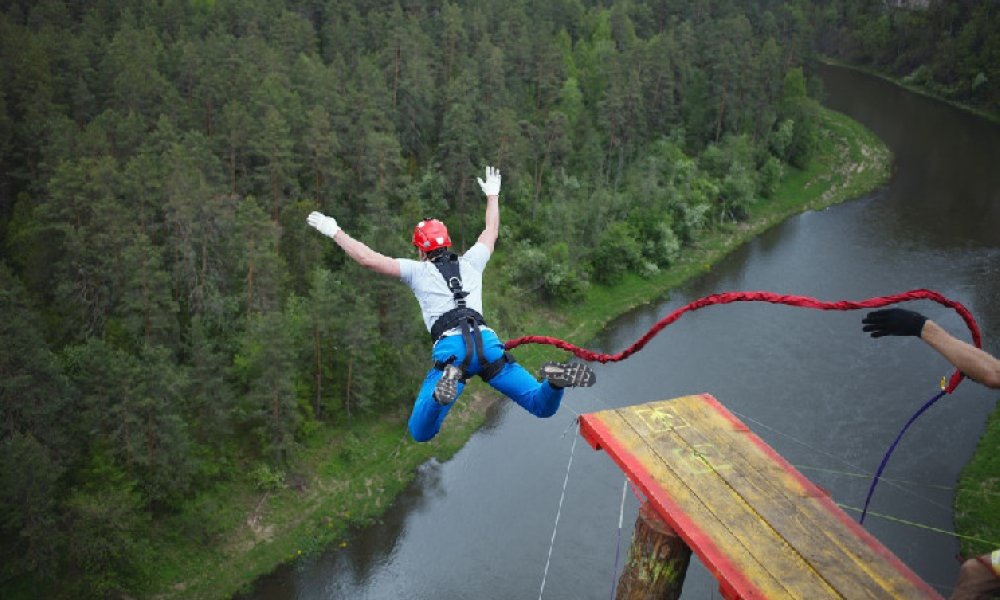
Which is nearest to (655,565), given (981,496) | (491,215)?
(491,215)

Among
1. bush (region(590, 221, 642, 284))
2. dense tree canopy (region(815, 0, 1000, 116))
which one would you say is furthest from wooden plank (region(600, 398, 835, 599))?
dense tree canopy (region(815, 0, 1000, 116))

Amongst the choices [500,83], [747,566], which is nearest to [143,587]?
[747,566]

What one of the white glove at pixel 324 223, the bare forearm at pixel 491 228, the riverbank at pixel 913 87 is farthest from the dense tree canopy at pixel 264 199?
the riverbank at pixel 913 87

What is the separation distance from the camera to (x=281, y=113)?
3319 cm

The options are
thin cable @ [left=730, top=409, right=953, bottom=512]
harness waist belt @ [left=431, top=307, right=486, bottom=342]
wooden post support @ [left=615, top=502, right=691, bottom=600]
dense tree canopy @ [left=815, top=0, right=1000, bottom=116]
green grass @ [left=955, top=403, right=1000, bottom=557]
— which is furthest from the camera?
dense tree canopy @ [left=815, top=0, right=1000, bottom=116]

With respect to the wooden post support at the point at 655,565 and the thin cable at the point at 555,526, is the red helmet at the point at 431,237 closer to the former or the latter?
the wooden post support at the point at 655,565

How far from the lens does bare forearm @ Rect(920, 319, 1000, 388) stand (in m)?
4.40

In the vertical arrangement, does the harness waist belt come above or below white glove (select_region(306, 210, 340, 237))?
below

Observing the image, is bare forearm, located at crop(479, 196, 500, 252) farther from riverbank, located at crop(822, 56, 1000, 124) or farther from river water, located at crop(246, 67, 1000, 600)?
riverbank, located at crop(822, 56, 1000, 124)

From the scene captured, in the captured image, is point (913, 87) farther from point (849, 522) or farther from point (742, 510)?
point (742, 510)

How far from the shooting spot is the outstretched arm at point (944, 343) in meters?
4.42

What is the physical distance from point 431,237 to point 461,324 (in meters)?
0.92

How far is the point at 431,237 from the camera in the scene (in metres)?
7.47

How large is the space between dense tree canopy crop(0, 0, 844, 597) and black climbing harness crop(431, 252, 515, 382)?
14560 millimetres
